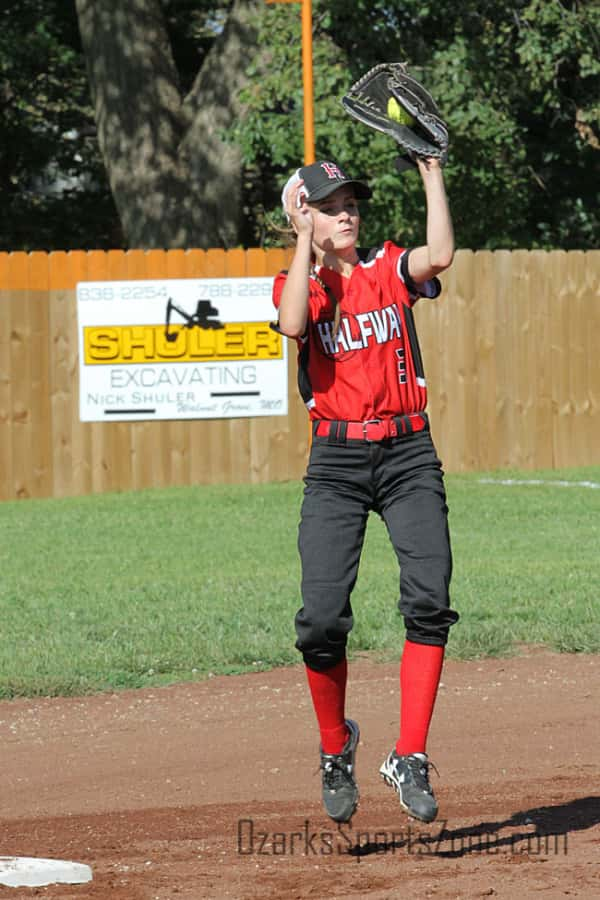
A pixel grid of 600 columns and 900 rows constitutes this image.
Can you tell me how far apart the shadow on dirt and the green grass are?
2.78 meters

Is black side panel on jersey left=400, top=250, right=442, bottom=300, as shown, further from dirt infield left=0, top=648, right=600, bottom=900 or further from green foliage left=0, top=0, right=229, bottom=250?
green foliage left=0, top=0, right=229, bottom=250

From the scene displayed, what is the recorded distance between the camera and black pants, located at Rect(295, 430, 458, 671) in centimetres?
493

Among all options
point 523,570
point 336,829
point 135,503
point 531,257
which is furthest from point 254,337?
point 336,829

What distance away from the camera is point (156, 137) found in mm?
20234

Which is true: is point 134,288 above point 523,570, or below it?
above

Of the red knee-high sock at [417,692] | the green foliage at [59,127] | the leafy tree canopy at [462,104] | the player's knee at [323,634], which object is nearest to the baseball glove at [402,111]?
the player's knee at [323,634]

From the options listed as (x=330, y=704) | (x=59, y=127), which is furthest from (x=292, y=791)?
(x=59, y=127)

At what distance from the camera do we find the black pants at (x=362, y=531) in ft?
16.2

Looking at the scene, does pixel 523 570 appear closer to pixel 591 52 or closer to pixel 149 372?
pixel 149 372

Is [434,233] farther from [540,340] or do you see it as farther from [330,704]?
[540,340]

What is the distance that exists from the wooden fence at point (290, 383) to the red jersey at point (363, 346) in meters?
A: 10.2

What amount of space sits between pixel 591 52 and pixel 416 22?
7.04 feet

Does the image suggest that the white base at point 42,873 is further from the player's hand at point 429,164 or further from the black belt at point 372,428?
the player's hand at point 429,164

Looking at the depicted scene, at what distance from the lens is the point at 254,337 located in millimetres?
15266
